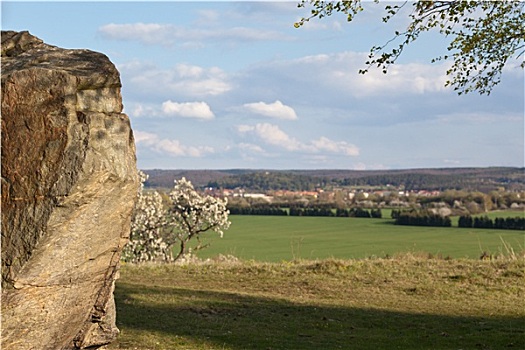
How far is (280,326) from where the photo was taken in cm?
1584

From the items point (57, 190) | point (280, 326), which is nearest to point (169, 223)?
point (280, 326)

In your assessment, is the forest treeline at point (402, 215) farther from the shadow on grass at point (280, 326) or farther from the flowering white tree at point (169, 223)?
the shadow on grass at point (280, 326)

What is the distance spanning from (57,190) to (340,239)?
141 feet

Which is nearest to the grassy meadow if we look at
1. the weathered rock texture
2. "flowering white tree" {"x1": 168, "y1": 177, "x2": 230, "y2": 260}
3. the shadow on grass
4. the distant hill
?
the shadow on grass

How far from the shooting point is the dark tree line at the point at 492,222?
51.7 metres

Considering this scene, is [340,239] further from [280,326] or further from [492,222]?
[280,326]

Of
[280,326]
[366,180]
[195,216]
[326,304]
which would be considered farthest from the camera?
[366,180]

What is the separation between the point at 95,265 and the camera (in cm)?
827

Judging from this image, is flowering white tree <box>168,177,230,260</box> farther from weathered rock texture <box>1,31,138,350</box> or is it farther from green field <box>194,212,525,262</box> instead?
weathered rock texture <box>1,31,138,350</box>

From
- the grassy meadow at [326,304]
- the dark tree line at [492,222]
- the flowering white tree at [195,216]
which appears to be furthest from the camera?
the dark tree line at [492,222]

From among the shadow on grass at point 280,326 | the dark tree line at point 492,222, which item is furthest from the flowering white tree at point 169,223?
the dark tree line at point 492,222

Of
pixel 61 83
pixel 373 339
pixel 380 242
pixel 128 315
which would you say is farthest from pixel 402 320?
pixel 380 242

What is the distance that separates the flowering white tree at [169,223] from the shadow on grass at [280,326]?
18.8 m

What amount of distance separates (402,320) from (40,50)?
11.5 m
